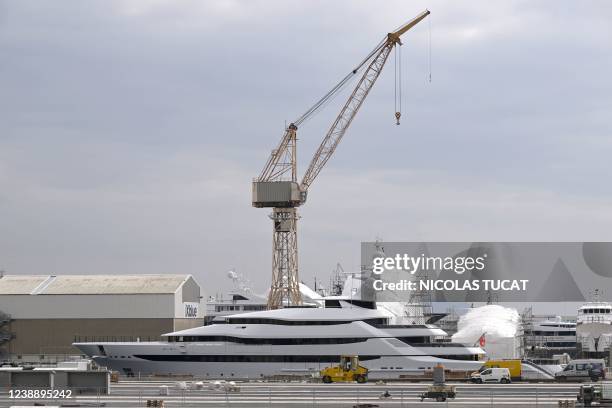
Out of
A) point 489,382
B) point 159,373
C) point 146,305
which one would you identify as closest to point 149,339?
point 146,305

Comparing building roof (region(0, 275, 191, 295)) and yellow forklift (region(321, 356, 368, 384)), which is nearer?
yellow forklift (region(321, 356, 368, 384))

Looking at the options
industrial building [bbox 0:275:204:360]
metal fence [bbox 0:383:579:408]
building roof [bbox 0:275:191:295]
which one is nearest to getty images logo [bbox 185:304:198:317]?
industrial building [bbox 0:275:204:360]

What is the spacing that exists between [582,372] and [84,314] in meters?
54.6

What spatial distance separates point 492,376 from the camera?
178 ft

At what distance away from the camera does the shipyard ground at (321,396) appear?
4103 cm

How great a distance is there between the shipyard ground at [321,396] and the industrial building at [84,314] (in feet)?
134

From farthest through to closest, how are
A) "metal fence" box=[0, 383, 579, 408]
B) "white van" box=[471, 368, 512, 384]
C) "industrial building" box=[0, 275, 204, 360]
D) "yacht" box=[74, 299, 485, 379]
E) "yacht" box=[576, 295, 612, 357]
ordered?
"yacht" box=[576, 295, 612, 357], "industrial building" box=[0, 275, 204, 360], "yacht" box=[74, 299, 485, 379], "white van" box=[471, 368, 512, 384], "metal fence" box=[0, 383, 579, 408]

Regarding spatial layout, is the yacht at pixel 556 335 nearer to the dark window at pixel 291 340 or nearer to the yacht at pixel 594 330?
the yacht at pixel 594 330

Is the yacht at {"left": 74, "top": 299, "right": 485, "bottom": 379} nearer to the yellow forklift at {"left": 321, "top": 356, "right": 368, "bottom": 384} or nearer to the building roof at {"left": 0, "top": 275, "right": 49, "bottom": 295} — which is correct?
the yellow forklift at {"left": 321, "top": 356, "right": 368, "bottom": 384}

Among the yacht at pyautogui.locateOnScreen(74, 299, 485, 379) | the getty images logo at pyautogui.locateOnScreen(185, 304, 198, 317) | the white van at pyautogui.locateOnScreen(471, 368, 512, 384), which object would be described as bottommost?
the white van at pyautogui.locateOnScreen(471, 368, 512, 384)

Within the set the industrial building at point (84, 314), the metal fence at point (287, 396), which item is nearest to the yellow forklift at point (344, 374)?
the metal fence at point (287, 396)

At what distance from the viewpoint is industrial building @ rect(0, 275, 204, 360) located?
94.7 m

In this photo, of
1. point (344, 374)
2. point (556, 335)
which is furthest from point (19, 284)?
point (556, 335)

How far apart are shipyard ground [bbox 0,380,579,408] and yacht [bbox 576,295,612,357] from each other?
49526 millimetres
